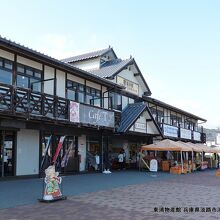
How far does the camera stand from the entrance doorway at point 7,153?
1625cm

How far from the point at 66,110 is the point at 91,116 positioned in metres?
2.17

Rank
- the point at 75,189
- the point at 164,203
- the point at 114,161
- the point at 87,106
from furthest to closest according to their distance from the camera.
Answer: the point at 114,161 < the point at 87,106 < the point at 75,189 < the point at 164,203

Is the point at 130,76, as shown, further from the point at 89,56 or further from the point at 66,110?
the point at 66,110

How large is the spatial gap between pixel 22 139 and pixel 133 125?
30.8 ft

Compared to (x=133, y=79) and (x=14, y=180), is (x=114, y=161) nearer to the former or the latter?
(x=133, y=79)

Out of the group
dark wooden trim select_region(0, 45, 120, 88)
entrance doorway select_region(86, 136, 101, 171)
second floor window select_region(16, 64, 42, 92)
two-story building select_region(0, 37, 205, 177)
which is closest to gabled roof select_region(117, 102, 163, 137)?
two-story building select_region(0, 37, 205, 177)

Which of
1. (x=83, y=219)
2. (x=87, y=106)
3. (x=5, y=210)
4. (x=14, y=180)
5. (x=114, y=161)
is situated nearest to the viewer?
(x=83, y=219)

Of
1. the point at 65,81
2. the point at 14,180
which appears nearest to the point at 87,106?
the point at 65,81

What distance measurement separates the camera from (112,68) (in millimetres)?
26188

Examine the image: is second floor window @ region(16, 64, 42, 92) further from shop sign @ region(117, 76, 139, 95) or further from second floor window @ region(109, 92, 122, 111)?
shop sign @ region(117, 76, 139, 95)

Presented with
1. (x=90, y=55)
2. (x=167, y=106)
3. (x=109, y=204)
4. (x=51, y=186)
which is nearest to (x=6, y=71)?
(x=51, y=186)

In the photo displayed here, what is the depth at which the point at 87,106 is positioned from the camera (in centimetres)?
1905

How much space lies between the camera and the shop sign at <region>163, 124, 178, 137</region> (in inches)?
1172

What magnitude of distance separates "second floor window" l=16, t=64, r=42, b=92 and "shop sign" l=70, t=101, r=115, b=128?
78.7 inches
